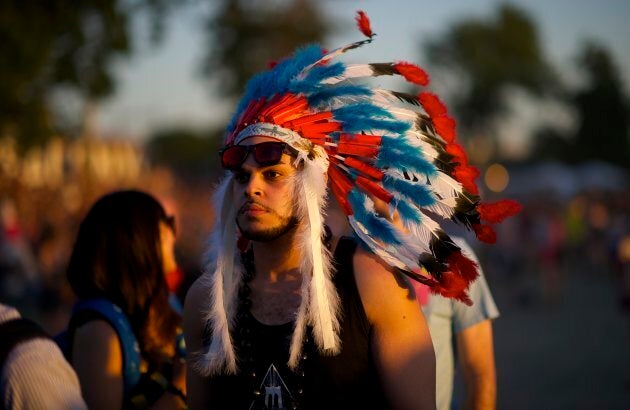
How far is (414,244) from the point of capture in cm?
276

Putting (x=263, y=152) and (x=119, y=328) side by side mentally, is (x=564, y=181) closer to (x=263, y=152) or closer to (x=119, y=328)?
(x=119, y=328)

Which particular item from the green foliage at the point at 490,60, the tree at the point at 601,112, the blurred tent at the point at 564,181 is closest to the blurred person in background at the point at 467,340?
the blurred tent at the point at 564,181

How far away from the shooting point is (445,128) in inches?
115

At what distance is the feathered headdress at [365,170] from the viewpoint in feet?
9.02

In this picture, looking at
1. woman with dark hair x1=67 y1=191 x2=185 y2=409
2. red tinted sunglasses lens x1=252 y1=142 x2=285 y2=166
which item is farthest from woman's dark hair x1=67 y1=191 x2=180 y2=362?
red tinted sunglasses lens x1=252 y1=142 x2=285 y2=166

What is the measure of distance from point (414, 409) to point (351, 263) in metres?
0.54

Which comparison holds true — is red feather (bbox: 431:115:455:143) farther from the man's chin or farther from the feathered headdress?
the man's chin

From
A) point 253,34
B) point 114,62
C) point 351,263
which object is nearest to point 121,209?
point 351,263

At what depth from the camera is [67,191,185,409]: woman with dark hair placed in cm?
316

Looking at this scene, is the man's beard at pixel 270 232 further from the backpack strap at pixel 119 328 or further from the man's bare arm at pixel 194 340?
the backpack strap at pixel 119 328

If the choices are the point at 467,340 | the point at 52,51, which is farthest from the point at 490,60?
the point at 467,340

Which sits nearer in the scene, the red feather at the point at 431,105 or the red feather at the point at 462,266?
the red feather at the point at 462,266

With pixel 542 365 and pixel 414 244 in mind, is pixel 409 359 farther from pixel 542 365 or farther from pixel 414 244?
pixel 542 365

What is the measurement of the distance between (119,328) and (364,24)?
Answer: 1583 millimetres
